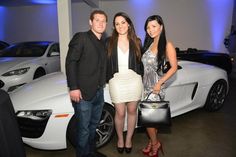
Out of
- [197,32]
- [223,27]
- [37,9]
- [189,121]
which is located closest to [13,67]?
[189,121]

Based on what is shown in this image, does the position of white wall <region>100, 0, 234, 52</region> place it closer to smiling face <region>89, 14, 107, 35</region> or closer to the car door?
the car door

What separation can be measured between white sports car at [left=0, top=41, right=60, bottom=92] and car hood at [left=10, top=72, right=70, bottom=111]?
1.76m

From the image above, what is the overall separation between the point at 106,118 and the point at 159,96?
29.8 inches

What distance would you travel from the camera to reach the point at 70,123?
2889 mm

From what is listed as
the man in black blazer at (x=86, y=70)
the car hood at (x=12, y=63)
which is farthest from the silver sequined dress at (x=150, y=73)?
the car hood at (x=12, y=63)

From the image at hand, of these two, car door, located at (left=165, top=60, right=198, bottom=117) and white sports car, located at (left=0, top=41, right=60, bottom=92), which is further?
white sports car, located at (left=0, top=41, right=60, bottom=92)

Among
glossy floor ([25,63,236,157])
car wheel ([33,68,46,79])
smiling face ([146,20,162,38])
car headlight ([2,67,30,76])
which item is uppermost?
smiling face ([146,20,162,38])

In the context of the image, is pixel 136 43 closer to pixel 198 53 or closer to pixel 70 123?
pixel 70 123

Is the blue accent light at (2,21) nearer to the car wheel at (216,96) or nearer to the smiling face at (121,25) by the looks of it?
the car wheel at (216,96)

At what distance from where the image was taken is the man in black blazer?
2.33 metres

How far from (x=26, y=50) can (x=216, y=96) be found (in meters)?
4.82

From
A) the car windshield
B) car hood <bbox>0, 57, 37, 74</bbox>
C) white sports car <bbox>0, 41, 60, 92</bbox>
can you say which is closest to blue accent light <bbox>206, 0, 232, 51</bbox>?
white sports car <bbox>0, 41, 60, 92</bbox>

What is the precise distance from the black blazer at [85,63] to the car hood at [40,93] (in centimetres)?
55

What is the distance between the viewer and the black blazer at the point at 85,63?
2.32 meters
